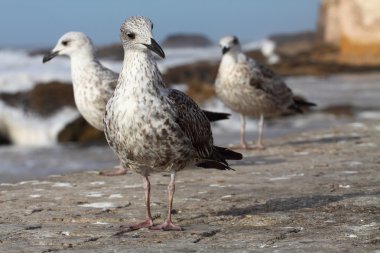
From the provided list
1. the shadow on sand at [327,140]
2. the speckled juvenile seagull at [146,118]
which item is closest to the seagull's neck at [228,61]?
the shadow on sand at [327,140]

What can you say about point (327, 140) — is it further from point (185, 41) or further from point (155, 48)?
point (185, 41)

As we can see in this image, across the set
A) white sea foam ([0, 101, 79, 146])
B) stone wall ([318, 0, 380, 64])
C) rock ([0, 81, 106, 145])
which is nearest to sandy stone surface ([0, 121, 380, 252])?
rock ([0, 81, 106, 145])

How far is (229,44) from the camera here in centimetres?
871

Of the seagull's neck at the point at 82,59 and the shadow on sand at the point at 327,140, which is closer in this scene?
the seagull's neck at the point at 82,59

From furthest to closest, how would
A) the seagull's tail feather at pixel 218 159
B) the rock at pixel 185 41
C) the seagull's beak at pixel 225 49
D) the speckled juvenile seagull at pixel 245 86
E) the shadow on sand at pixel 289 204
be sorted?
1. the rock at pixel 185 41
2. the seagull's beak at pixel 225 49
3. the speckled juvenile seagull at pixel 245 86
4. the shadow on sand at pixel 289 204
5. the seagull's tail feather at pixel 218 159

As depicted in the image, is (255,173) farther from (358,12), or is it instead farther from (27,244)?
(358,12)

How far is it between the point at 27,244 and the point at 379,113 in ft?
38.0

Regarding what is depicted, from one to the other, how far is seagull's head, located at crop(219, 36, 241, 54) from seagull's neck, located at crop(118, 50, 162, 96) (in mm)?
4314

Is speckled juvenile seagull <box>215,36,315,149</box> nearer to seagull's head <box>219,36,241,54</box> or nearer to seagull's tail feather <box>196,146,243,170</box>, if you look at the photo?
seagull's head <box>219,36,241,54</box>

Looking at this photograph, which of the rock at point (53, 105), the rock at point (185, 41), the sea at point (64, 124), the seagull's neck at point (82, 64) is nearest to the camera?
the seagull's neck at point (82, 64)

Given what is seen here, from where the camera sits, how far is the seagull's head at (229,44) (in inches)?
340

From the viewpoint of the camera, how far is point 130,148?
13.9 feet

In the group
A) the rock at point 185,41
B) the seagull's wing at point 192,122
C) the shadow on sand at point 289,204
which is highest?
the rock at point 185,41

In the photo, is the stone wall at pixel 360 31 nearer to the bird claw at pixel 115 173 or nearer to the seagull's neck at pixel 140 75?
the bird claw at pixel 115 173
